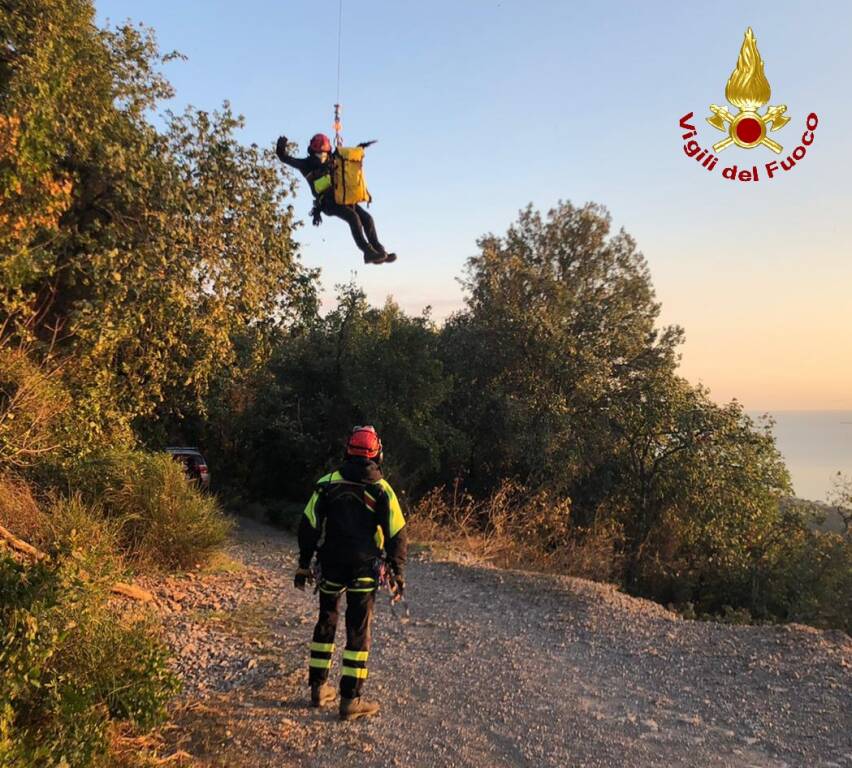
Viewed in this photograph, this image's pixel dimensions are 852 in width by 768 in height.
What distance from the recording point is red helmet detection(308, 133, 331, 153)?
627 cm

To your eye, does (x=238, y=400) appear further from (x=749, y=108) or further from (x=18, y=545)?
(x=749, y=108)

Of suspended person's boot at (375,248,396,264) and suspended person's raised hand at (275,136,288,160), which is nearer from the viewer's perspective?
suspended person's raised hand at (275,136,288,160)

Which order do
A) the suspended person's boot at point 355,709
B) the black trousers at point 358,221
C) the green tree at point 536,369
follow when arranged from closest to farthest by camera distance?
the suspended person's boot at point 355,709, the black trousers at point 358,221, the green tree at point 536,369

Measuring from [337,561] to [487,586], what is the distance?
15.7ft

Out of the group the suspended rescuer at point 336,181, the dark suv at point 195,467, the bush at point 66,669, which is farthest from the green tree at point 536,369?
the bush at point 66,669

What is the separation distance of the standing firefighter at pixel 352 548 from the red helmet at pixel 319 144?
10.2 feet

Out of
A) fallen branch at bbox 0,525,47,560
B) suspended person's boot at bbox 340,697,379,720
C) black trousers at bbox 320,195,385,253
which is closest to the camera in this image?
suspended person's boot at bbox 340,697,379,720

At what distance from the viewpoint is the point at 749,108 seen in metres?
7.49

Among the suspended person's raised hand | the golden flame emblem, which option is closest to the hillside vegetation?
the suspended person's raised hand

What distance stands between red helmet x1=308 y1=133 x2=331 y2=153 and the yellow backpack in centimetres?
18

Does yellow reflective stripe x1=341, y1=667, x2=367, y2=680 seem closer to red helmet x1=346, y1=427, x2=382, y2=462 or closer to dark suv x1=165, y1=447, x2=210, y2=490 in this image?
red helmet x1=346, y1=427, x2=382, y2=462

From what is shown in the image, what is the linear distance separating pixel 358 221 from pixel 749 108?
15.8 ft

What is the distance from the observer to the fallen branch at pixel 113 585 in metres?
5.69

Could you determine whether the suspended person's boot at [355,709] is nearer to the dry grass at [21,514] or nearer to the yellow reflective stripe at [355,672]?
the yellow reflective stripe at [355,672]
